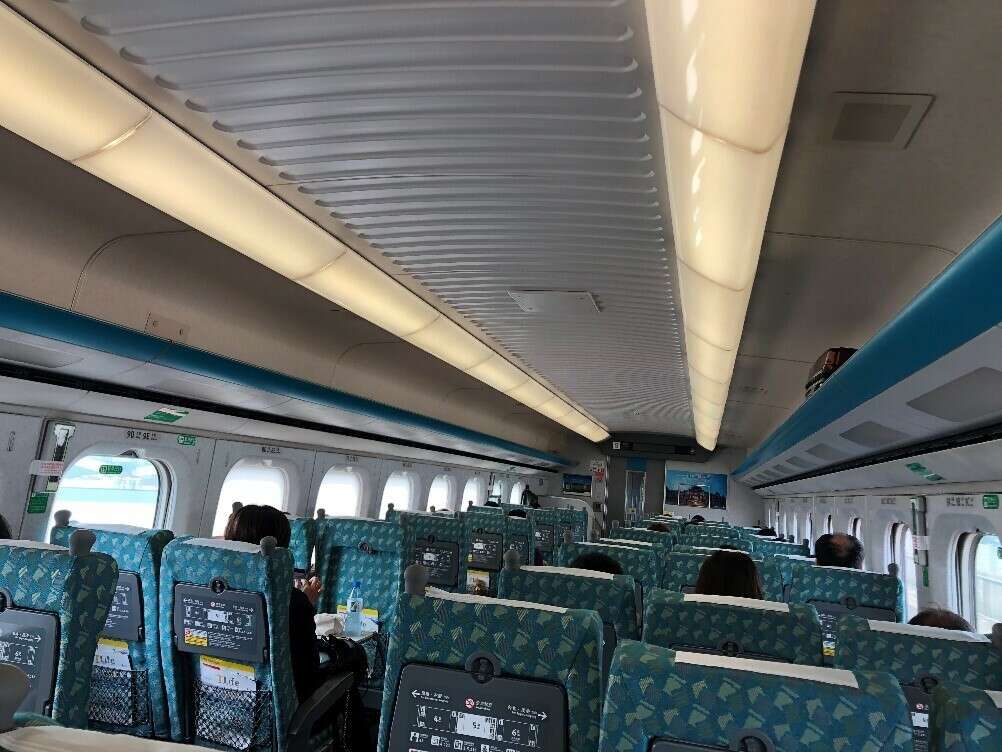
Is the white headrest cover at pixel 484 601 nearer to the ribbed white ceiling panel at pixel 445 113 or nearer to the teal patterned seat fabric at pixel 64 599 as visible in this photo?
the teal patterned seat fabric at pixel 64 599

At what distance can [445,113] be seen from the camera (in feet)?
8.64

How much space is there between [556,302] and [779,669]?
3772 mm

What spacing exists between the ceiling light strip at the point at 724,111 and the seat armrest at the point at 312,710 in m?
2.99

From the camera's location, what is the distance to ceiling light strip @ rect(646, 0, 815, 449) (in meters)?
1.58

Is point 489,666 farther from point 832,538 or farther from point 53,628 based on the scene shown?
point 832,538

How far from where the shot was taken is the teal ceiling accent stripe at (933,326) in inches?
87.4

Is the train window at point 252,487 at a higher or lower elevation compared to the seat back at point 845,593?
higher

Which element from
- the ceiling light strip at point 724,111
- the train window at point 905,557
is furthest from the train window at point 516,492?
the ceiling light strip at point 724,111

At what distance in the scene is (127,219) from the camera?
4137mm

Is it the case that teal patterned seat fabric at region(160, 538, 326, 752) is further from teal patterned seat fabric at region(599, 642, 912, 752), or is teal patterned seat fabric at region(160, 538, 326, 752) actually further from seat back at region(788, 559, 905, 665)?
seat back at region(788, 559, 905, 665)

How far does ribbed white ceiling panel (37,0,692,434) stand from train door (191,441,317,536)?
4.14 meters

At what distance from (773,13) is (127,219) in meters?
3.82

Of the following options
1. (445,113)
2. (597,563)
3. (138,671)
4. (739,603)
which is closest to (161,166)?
(445,113)

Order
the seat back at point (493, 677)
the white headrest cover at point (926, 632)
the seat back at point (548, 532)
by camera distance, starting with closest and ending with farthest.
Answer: the seat back at point (493, 677) < the white headrest cover at point (926, 632) < the seat back at point (548, 532)
